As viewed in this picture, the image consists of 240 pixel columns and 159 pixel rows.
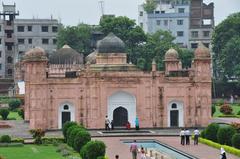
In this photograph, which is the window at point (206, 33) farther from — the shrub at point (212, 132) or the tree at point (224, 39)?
the shrub at point (212, 132)

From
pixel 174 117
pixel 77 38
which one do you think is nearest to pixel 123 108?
pixel 174 117

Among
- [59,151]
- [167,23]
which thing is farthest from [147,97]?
[167,23]

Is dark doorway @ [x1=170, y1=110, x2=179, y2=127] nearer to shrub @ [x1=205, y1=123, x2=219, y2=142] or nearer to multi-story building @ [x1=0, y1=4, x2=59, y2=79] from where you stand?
shrub @ [x1=205, y1=123, x2=219, y2=142]

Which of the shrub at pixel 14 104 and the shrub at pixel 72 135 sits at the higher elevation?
the shrub at pixel 14 104

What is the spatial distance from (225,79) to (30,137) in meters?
40.9

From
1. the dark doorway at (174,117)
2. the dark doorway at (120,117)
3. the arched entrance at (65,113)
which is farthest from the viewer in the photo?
the dark doorway at (174,117)

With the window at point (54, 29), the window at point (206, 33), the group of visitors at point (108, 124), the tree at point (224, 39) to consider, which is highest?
the window at point (54, 29)

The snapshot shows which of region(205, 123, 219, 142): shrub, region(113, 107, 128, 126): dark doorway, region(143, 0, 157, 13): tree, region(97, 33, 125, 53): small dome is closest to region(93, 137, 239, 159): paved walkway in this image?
region(205, 123, 219, 142): shrub

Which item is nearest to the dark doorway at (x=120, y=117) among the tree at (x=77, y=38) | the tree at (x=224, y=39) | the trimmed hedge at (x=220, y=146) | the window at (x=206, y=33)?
the trimmed hedge at (x=220, y=146)

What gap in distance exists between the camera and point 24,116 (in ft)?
188

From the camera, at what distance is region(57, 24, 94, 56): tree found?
85375 millimetres

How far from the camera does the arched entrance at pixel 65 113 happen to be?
158ft

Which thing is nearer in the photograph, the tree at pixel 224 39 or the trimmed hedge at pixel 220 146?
the trimmed hedge at pixel 220 146

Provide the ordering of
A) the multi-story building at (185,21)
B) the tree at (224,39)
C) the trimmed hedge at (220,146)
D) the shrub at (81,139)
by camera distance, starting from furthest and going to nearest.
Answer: the multi-story building at (185,21), the tree at (224,39), the shrub at (81,139), the trimmed hedge at (220,146)
